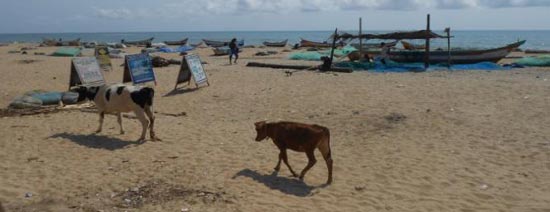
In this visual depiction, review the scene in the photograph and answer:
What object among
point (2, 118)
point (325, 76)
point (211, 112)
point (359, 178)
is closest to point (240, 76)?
point (325, 76)

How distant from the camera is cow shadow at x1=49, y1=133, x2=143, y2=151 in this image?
929 cm

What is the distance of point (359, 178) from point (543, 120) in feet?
19.2

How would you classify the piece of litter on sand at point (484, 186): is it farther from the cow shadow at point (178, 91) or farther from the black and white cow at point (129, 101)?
the cow shadow at point (178, 91)

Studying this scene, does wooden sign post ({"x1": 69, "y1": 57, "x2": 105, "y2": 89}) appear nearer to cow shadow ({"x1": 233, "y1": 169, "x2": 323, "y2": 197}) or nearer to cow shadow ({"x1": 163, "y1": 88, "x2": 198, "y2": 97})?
cow shadow ({"x1": 163, "y1": 88, "x2": 198, "y2": 97})

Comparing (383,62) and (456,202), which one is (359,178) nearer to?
(456,202)

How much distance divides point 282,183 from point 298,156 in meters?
1.42

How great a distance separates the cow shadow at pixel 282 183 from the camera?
689 centimetres

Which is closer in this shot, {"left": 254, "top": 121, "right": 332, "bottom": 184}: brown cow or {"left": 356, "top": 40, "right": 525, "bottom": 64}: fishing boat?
{"left": 254, "top": 121, "right": 332, "bottom": 184}: brown cow

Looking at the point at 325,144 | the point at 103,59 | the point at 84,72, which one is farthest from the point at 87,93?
the point at 103,59

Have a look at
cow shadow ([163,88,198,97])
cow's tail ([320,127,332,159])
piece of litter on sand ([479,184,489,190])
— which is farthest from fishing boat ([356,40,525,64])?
cow's tail ([320,127,332,159])

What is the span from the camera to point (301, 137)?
7074 mm

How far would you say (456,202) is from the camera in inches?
255

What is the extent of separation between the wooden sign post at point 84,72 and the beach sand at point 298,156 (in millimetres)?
1984

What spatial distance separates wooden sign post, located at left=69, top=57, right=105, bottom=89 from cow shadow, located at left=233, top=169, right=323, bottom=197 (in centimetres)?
1000
